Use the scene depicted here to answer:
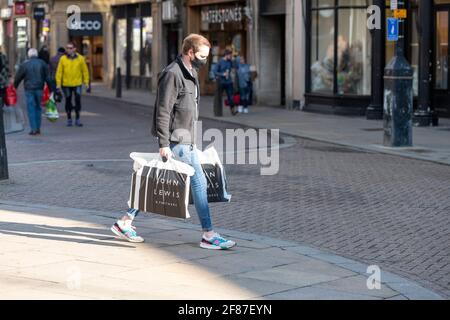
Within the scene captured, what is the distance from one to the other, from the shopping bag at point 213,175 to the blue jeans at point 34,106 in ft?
40.9

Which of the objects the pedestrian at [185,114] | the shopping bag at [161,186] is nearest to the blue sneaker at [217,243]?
the pedestrian at [185,114]

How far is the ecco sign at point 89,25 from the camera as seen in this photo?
48531 mm

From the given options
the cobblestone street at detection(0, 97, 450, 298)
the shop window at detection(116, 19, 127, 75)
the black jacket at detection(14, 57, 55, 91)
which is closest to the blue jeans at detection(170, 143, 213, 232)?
the cobblestone street at detection(0, 97, 450, 298)

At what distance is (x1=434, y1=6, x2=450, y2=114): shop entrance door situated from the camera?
2377 centimetres

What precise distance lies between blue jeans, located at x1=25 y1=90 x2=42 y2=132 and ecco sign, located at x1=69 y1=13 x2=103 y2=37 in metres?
28.1

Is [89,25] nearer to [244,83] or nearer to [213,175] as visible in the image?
[244,83]

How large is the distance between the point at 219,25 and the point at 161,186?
26.3 m

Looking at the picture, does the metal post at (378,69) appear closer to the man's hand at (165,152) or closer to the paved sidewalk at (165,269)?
the paved sidewalk at (165,269)

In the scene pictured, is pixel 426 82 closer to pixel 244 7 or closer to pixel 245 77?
pixel 245 77

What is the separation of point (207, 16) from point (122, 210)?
24.9 m

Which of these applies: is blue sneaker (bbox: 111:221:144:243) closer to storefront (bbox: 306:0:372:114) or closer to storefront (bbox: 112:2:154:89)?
storefront (bbox: 306:0:372:114)

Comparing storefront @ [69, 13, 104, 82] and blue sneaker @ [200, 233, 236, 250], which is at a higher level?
storefront @ [69, 13, 104, 82]

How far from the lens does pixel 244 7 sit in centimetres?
3169
